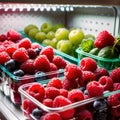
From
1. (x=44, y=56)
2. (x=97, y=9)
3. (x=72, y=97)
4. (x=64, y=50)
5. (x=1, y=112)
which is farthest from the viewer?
(x=97, y=9)

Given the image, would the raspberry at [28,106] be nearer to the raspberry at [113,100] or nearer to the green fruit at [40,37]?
the raspberry at [113,100]

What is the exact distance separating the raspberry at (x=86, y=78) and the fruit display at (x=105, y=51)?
0.19 meters

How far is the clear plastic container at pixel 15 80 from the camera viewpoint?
896 millimetres

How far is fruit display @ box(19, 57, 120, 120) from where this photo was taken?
2.20ft

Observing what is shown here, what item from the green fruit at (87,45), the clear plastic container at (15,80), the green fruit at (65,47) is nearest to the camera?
the clear plastic container at (15,80)

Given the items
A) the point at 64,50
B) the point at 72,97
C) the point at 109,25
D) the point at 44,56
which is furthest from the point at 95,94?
the point at 109,25

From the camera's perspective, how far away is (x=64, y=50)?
1.32 metres

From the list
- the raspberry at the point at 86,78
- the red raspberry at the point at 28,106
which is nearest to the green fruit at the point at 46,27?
the raspberry at the point at 86,78

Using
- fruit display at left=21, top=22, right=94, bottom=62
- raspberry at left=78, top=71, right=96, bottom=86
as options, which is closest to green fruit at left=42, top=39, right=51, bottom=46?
fruit display at left=21, top=22, right=94, bottom=62

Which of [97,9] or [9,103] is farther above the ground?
[97,9]

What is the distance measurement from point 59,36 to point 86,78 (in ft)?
2.21

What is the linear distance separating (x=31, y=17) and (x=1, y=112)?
92 centimetres

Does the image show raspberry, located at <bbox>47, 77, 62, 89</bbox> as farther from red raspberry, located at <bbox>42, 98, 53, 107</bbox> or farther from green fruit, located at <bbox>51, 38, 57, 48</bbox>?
green fruit, located at <bbox>51, 38, 57, 48</bbox>

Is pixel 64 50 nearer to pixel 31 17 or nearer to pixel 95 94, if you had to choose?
pixel 31 17
